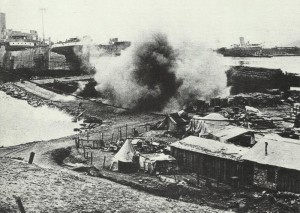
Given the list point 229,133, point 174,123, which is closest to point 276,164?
point 229,133

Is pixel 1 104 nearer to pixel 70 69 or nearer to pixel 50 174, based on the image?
pixel 70 69

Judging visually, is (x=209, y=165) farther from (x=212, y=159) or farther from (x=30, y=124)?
(x=30, y=124)

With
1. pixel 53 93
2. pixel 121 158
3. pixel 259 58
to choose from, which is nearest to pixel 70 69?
pixel 53 93

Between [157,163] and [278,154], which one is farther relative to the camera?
[157,163]

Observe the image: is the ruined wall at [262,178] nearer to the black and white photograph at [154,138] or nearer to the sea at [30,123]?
the black and white photograph at [154,138]

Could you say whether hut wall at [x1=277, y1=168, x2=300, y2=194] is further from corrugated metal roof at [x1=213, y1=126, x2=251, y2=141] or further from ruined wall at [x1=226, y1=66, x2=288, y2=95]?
ruined wall at [x1=226, y1=66, x2=288, y2=95]
